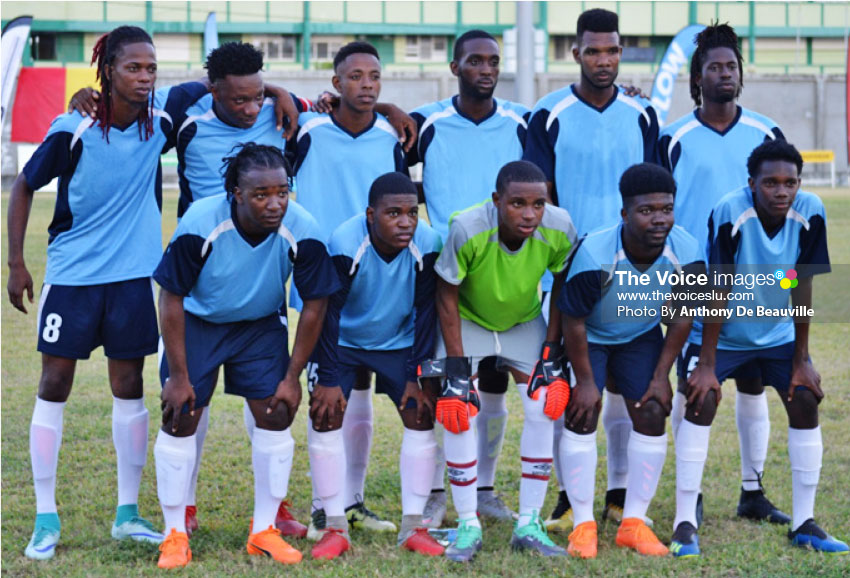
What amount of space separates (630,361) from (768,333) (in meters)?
0.66

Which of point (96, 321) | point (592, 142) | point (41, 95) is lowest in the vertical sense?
point (96, 321)

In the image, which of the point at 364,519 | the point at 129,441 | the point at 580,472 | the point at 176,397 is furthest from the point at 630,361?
the point at 129,441

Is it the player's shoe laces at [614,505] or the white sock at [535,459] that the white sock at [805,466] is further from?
the white sock at [535,459]

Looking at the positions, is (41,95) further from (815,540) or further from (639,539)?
(815,540)

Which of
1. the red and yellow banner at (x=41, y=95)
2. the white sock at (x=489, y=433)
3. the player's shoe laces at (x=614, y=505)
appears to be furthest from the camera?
the red and yellow banner at (x=41, y=95)

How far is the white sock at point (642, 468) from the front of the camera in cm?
490

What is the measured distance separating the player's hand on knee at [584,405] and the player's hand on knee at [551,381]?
4cm

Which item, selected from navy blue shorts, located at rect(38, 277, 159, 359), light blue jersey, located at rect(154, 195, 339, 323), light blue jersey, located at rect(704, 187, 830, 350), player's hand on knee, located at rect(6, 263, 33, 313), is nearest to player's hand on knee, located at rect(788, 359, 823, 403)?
light blue jersey, located at rect(704, 187, 830, 350)

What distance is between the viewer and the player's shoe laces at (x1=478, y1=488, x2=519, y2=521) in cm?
543

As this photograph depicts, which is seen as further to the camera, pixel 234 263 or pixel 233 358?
pixel 233 358

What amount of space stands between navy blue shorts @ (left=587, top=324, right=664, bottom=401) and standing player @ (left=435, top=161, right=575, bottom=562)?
19 cm

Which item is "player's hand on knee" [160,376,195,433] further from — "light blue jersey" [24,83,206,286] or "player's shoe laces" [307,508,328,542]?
"player's shoe laces" [307,508,328,542]

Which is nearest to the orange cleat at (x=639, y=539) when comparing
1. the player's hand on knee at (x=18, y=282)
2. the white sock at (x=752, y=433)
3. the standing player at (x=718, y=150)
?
the standing player at (x=718, y=150)

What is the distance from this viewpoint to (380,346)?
198 inches
